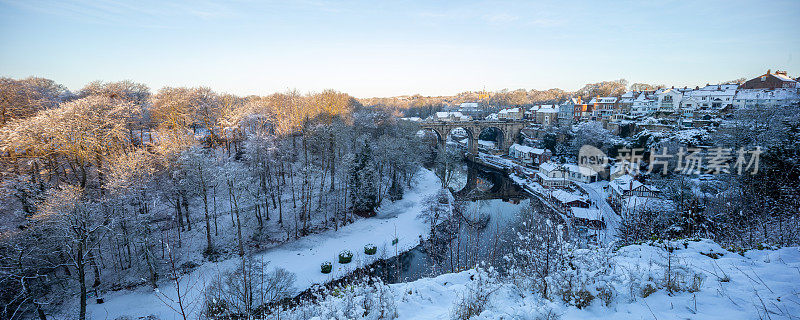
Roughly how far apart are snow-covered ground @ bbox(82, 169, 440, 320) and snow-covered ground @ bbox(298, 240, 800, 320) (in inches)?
205

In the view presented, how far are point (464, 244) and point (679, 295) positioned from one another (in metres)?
13.3

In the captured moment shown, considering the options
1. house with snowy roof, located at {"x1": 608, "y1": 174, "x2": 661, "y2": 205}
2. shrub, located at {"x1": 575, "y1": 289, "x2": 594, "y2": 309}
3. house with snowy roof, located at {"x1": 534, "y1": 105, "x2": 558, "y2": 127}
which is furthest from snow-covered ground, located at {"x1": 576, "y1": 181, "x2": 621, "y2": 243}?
house with snowy roof, located at {"x1": 534, "y1": 105, "x2": 558, "y2": 127}

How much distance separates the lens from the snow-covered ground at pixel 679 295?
3895 millimetres

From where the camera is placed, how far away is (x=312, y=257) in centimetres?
1664

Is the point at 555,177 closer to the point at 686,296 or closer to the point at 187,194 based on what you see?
the point at 686,296

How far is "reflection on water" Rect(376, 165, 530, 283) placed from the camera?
13.9m

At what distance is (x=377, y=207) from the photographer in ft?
78.7

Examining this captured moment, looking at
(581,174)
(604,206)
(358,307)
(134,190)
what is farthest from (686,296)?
(581,174)

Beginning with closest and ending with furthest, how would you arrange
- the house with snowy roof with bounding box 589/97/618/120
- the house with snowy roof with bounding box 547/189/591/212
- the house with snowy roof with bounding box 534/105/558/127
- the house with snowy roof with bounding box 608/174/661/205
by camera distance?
the house with snowy roof with bounding box 608/174/661/205 < the house with snowy roof with bounding box 547/189/591/212 < the house with snowy roof with bounding box 589/97/618/120 < the house with snowy roof with bounding box 534/105/558/127

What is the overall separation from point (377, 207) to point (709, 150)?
79.6 feet

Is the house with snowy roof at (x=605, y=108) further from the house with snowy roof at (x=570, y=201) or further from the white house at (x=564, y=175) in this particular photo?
the house with snowy roof at (x=570, y=201)

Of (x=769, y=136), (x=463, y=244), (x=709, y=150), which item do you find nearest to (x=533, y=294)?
(x=463, y=244)

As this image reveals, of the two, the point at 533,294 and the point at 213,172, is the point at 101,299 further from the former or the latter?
the point at 533,294

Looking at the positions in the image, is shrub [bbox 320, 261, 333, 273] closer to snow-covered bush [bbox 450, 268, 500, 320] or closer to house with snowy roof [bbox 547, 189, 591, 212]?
snow-covered bush [bbox 450, 268, 500, 320]
